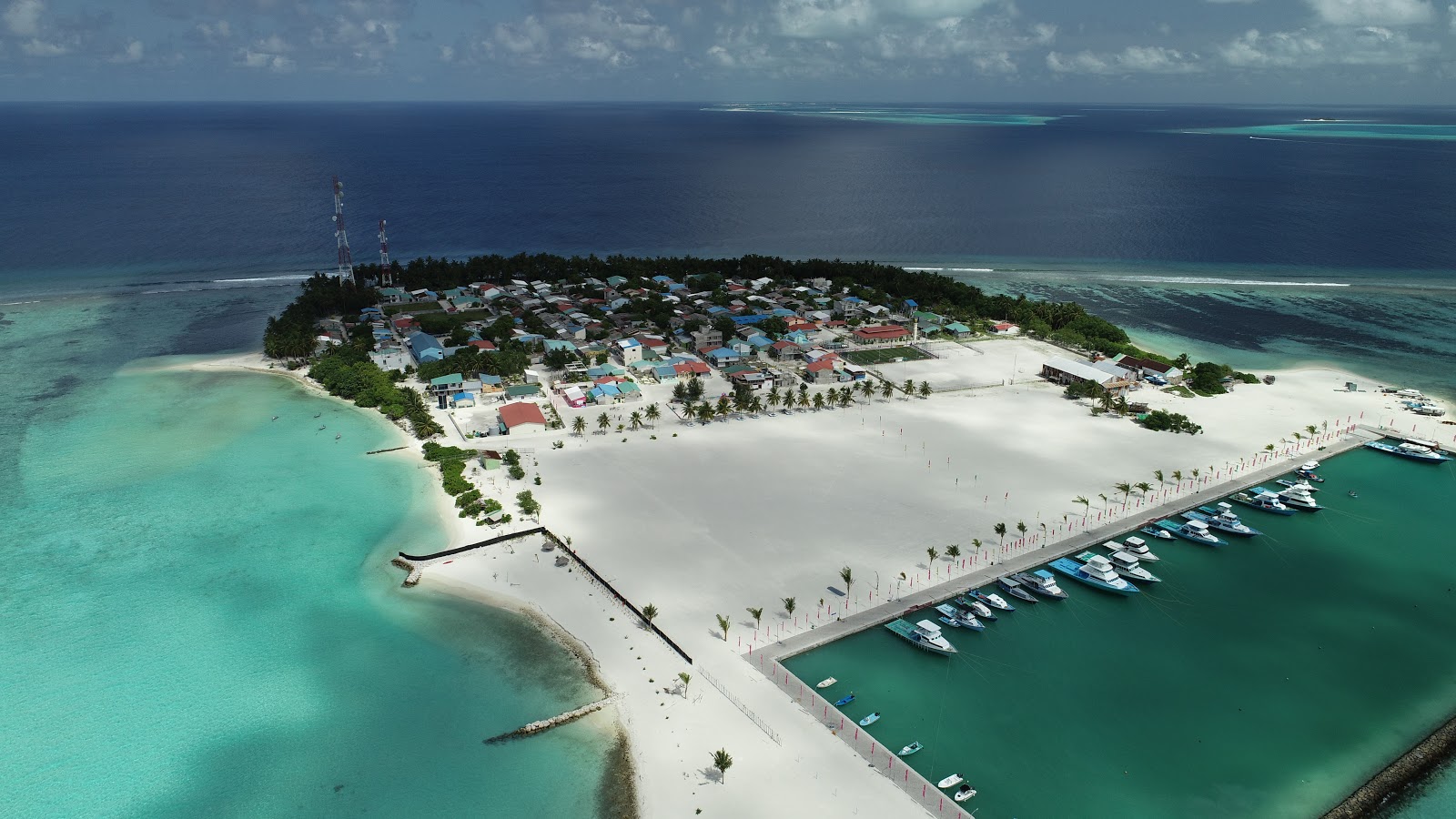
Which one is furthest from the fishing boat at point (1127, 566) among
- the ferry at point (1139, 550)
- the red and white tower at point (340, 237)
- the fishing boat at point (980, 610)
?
the red and white tower at point (340, 237)

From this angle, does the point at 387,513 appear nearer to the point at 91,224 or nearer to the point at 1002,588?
the point at 1002,588

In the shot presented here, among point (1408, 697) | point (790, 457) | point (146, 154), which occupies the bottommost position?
point (1408, 697)

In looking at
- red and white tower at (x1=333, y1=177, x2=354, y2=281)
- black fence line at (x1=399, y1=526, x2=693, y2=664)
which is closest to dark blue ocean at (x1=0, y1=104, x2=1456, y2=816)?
black fence line at (x1=399, y1=526, x2=693, y2=664)

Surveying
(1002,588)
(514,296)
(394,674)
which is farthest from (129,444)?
(1002,588)

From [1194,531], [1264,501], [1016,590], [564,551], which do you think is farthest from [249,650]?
[1264,501]

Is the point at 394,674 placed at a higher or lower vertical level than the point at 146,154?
lower

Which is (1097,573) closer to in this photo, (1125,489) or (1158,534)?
(1158,534)
